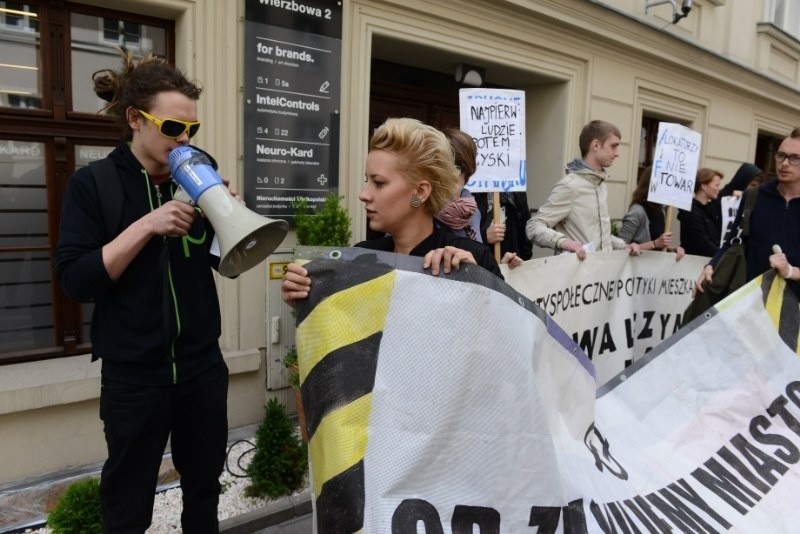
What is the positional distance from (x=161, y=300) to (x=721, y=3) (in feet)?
30.0

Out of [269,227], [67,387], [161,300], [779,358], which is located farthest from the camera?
[67,387]

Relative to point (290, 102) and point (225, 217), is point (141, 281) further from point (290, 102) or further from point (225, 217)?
point (290, 102)

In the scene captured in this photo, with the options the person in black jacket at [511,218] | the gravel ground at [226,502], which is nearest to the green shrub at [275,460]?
the gravel ground at [226,502]

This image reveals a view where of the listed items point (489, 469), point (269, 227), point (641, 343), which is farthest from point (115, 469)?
point (641, 343)

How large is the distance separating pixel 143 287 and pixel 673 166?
13.2ft

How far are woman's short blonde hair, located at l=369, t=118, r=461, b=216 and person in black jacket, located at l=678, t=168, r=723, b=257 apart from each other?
4.51 meters

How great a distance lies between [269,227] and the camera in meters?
1.69

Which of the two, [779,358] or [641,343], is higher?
[779,358]

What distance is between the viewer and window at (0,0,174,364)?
3.36 m

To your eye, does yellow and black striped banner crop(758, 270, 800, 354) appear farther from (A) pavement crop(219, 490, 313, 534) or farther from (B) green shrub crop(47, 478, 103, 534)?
(B) green shrub crop(47, 478, 103, 534)

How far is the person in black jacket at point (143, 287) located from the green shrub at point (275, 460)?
1.29m

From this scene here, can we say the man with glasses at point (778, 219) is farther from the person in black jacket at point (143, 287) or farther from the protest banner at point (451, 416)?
the person in black jacket at point (143, 287)

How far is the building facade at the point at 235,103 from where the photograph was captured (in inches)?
133

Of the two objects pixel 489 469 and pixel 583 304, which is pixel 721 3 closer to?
pixel 583 304
